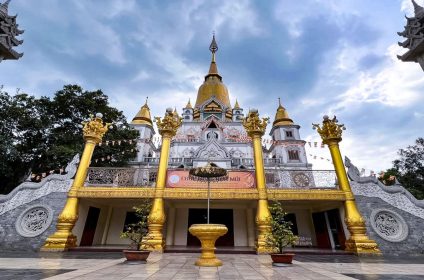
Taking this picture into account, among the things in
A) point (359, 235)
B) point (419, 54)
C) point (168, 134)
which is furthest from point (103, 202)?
point (419, 54)

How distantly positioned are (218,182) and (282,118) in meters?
33.7

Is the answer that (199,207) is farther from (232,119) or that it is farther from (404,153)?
(232,119)

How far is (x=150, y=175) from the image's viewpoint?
44.8 feet

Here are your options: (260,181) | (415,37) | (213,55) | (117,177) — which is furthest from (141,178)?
(213,55)

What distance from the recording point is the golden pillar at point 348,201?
10281 mm

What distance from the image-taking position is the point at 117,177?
1238 centimetres

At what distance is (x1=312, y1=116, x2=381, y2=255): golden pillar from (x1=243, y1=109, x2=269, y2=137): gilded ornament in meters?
3.02

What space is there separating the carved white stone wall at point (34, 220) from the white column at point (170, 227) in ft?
19.2

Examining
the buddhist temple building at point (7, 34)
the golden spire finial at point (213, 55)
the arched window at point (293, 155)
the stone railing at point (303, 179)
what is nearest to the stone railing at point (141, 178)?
the stone railing at point (303, 179)

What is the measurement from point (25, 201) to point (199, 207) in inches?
347

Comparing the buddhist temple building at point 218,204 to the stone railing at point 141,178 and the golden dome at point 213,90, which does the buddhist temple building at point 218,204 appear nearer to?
the stone railing at point 141,178

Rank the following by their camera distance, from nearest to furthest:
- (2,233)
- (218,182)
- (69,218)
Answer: (69,218) → (2,233) → (218,182)

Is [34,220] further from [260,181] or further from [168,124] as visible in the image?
[260,181]

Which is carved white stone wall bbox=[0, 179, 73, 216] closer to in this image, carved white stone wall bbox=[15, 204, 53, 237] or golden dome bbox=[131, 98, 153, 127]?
carved white stone wall bbox=[15, 204, 53, 237]
